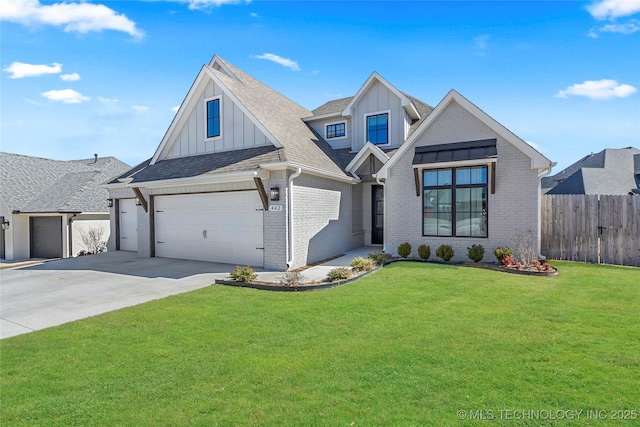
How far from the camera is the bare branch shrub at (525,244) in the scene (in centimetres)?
1034

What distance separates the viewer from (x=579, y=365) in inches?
155

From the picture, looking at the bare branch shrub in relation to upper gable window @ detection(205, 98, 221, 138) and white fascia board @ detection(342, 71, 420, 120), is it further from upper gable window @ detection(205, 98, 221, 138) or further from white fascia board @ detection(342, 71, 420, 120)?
upper gable window @ detection(205, 98, 221, 138)

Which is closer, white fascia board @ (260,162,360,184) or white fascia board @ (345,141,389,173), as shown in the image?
white fascia board @ (260,162,360,184)

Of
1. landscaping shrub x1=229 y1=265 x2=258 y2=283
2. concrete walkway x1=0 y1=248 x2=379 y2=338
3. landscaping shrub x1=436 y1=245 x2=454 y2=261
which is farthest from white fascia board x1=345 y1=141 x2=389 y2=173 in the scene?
landscaping shrub x1=229 y1=265 x2=258 y2=283

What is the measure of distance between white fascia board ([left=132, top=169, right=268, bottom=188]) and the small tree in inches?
319

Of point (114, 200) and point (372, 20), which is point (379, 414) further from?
point (114, 200)

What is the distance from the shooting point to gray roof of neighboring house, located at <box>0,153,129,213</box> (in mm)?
18781

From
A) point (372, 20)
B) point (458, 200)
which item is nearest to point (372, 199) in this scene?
point (458, 200)

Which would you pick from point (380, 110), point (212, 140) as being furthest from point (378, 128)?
point (212, 140)

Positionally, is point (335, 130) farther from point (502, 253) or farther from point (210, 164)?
point (502, 253)

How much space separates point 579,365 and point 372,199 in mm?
12023

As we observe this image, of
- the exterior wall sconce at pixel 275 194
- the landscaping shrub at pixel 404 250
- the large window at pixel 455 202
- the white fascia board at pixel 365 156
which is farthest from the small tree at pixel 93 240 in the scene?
the large window at pixel 455 202

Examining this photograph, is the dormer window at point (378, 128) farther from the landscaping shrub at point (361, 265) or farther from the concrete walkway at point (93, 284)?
the landscaping shrub at point (361, 265)

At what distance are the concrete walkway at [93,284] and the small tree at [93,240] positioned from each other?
546cm
